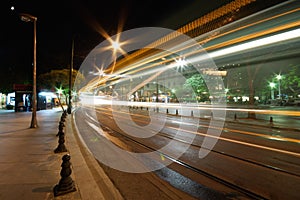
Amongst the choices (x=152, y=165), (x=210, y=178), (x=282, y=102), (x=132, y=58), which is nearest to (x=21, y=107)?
(x=132, y=58)

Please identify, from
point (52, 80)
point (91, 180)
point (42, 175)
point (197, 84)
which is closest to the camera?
point (91, 180)

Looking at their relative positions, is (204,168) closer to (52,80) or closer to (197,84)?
(52,80)

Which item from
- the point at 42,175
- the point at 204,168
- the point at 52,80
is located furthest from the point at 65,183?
the point at 52,80

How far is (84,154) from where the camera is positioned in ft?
23.5

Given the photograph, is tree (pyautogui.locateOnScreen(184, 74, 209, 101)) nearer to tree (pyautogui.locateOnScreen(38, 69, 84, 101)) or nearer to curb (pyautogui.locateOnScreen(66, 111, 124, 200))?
tree (pyautogui.locateOnScreen(38, 69, 84, 101))

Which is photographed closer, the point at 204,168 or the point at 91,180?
the point at 91,180

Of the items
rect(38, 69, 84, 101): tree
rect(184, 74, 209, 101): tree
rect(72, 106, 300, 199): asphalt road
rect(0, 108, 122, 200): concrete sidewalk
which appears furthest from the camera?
rect(184, 74, 209, 101): tree

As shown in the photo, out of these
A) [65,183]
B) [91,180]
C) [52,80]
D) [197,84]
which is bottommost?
[91,180]

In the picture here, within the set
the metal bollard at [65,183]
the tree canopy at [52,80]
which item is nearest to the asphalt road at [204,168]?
the metal bollard at [65,183]

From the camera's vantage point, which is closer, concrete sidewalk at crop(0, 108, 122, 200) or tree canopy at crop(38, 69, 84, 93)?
concrete sidewalk at crop(0, 108, 122, 200)

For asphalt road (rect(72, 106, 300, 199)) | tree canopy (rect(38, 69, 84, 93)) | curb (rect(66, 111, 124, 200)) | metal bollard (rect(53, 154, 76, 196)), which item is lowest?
asphalt road (rect(72, 106, 300, 199))

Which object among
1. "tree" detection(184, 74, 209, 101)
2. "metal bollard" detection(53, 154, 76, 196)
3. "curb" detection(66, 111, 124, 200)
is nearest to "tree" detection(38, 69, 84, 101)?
"curb" detection(66, 111, 124, 200)

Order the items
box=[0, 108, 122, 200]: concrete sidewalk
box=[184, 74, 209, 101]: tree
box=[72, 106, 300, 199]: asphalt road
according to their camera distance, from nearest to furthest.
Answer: box=[0, 108, 122, 200]: concrete sidewalk < box=[72, 106, 300, 199]: asphalt road < box=[184, 74, 209, 101]: tree

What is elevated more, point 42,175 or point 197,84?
point 197,84
